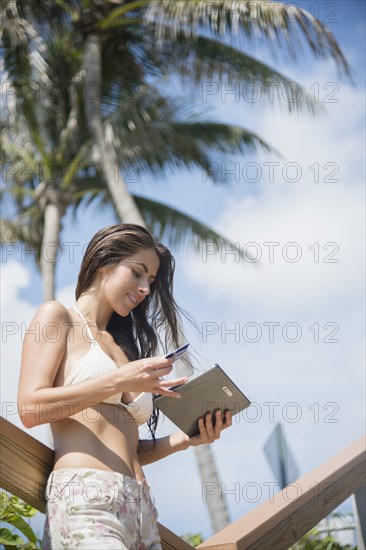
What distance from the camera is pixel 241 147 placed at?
14367 mm

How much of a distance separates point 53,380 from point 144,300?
71 cm

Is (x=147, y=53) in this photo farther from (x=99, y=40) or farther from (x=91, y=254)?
(x=91, y=254)

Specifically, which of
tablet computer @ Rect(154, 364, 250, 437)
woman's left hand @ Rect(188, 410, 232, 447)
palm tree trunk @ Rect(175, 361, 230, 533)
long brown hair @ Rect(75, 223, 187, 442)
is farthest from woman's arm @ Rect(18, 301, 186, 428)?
palm tree trunk @ Rect(175, 361, 230, 533)

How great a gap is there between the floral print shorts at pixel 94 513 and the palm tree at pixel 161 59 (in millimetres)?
7344

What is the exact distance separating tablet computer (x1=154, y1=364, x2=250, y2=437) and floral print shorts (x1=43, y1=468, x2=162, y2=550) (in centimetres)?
25

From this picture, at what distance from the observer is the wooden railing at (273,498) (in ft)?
5.56

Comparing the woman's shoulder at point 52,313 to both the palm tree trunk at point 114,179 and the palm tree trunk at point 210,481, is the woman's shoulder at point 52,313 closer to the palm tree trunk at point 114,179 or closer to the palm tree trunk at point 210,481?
the palm tree trunk at point 210,481

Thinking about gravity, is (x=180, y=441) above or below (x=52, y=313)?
below

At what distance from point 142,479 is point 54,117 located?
12.1 meters

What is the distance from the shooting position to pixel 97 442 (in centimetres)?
207

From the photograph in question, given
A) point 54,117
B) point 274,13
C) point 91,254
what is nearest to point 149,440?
point 91,254

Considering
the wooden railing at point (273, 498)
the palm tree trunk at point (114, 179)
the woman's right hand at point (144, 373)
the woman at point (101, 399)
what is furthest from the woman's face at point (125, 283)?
the palm tree trunk at point (114, 179)

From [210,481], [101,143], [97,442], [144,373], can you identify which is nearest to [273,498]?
[97,442]

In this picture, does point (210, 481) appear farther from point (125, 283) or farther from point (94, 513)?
point (94, 513)
